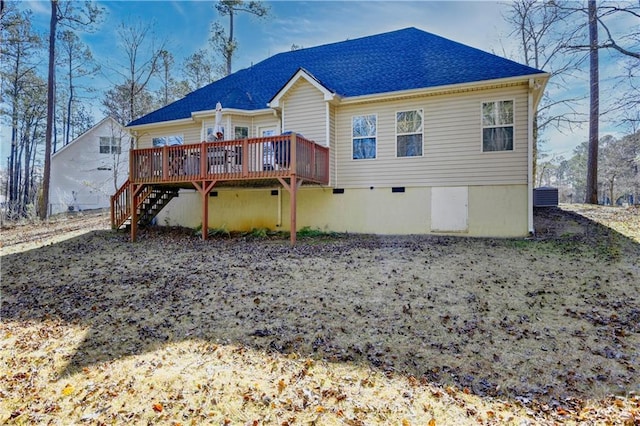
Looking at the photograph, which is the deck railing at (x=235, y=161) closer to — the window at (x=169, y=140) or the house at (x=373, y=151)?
the house at (x=373, y=151)

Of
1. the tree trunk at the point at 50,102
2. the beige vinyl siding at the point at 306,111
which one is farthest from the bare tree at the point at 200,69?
the beige vinyl siding at the point at 306,111

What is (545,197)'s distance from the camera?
15547 millimetres

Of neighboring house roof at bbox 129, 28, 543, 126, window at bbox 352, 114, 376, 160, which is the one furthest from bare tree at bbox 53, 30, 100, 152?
window at bbox 352, 114, 376, 160

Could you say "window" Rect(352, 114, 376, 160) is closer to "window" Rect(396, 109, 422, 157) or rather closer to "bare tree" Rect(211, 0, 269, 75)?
"window" Rect(396, 109, 422, 157)

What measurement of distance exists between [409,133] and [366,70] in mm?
3303

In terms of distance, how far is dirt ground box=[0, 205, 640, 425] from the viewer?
3133 millimetres

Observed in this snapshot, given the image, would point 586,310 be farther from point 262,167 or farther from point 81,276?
point 81,276

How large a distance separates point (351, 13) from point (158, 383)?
50.7 ft

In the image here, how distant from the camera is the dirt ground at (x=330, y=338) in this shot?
123 inches

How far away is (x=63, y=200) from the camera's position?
22016 millimetres

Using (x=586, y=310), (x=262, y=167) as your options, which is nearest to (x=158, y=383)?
(x=586, y=310)

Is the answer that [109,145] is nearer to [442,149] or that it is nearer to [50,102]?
[50,102]

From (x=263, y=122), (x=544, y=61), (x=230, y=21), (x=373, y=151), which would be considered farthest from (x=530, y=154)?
(x=230, y=21)

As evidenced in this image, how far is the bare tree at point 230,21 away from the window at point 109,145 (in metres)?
9.40
